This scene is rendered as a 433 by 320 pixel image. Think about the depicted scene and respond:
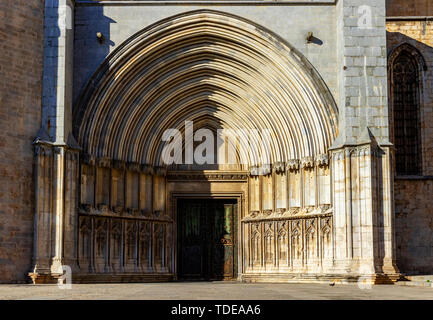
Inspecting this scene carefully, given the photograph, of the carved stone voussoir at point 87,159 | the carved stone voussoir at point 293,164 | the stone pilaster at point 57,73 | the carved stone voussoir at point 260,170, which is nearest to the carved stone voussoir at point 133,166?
the carved stone voussoir at point 87,159

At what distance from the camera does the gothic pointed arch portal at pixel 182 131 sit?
19406 mm

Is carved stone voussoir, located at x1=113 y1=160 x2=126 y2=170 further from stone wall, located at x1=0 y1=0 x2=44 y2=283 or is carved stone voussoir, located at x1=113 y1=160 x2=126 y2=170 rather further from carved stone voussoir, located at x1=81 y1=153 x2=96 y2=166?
stone wall, located at x1=0 y1=0 x2=44 y2=283

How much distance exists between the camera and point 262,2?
2012cm

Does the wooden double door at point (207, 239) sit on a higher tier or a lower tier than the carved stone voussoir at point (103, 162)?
lower

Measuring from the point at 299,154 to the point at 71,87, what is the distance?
19.5 ft

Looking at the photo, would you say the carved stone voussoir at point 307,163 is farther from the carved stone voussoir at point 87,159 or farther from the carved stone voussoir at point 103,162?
the carved stone voussoir at point 87,159

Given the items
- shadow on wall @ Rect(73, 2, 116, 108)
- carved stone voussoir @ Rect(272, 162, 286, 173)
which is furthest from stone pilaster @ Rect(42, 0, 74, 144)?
carved stone voussoir @ Rect(272, 162, 286, 173)

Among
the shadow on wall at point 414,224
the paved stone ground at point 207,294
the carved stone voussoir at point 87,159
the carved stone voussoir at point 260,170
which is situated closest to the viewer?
the paved stone ground at point 207,294

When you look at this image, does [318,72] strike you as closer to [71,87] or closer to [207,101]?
[207,101]

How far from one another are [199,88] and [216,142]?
5.60ft

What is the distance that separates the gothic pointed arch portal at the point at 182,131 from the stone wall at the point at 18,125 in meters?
1.37

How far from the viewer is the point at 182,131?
21.4 metres

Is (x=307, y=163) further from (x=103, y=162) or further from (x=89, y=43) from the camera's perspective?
(x=89, y=43)
